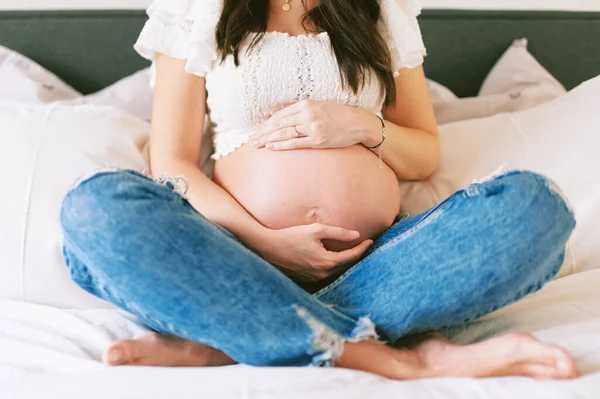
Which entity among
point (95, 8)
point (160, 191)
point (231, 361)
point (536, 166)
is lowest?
point (231, 361)

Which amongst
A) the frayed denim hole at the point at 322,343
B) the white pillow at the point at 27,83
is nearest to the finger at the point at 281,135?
the frayed denim hole at the point at 322,343

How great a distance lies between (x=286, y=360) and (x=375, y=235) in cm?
35

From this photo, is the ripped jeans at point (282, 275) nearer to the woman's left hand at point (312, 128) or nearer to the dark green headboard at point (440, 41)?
the woman's left hand at point (312, 128)

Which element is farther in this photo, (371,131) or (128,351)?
(371,131)

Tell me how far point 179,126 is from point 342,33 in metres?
0.34

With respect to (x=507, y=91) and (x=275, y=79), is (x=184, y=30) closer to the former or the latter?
(x=275, y=79)

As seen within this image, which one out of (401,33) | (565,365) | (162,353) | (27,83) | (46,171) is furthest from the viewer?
(27,83)

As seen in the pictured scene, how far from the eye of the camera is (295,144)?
1003 mm

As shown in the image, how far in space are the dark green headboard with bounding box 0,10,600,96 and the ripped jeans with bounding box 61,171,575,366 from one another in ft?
2.79

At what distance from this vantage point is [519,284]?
2.56 feet

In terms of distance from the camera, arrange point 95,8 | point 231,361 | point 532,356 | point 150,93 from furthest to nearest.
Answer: point 95,8 → point 150,93 → point 231,361 → point 532,356

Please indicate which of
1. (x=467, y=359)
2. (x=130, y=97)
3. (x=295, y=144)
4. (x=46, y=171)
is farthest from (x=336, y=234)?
(x=130, y=97)

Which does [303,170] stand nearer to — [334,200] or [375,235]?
[334,200]

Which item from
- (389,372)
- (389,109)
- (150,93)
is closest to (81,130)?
(150,93)
